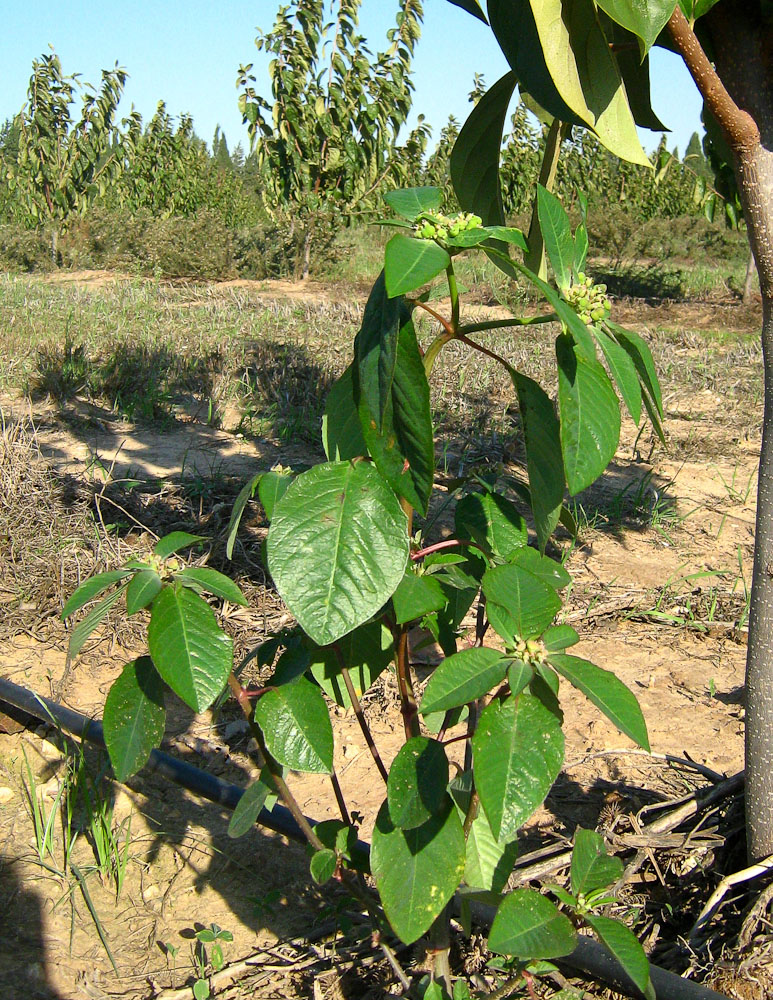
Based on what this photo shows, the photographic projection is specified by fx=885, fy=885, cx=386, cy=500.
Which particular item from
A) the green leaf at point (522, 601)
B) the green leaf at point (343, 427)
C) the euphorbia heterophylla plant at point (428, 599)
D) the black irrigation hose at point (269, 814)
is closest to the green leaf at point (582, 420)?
the euphorbia heterophylla plant at point (428, 599)

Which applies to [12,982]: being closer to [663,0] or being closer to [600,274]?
[663,0]

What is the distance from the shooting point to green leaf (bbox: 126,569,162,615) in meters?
0.88

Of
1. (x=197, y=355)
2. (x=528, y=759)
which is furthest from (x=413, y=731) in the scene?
(x=197, y=355)

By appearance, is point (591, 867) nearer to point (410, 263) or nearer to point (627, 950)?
point (627, 950)

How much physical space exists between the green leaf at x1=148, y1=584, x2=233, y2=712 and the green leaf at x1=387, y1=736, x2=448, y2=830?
196 millimetres

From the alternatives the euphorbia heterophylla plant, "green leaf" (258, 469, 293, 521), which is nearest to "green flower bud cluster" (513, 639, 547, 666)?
the euphorbia heterophylla plant

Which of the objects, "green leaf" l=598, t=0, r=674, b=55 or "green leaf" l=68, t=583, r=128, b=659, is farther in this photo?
"green leaf" l=68, t=583, r=128, b=659

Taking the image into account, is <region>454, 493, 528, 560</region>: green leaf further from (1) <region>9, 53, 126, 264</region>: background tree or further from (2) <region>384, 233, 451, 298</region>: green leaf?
(1) <region>9, 53, 126, 264</region>: background tree

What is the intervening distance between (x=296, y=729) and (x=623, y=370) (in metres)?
0.48

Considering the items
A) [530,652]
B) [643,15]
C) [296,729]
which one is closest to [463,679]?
[530,652]

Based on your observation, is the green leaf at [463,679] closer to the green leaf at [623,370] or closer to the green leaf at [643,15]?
the green leaf at [623,370]

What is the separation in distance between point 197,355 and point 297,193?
24.3 feet

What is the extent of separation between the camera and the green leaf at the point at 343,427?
2.97ft

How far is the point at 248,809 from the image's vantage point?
1.04 m
